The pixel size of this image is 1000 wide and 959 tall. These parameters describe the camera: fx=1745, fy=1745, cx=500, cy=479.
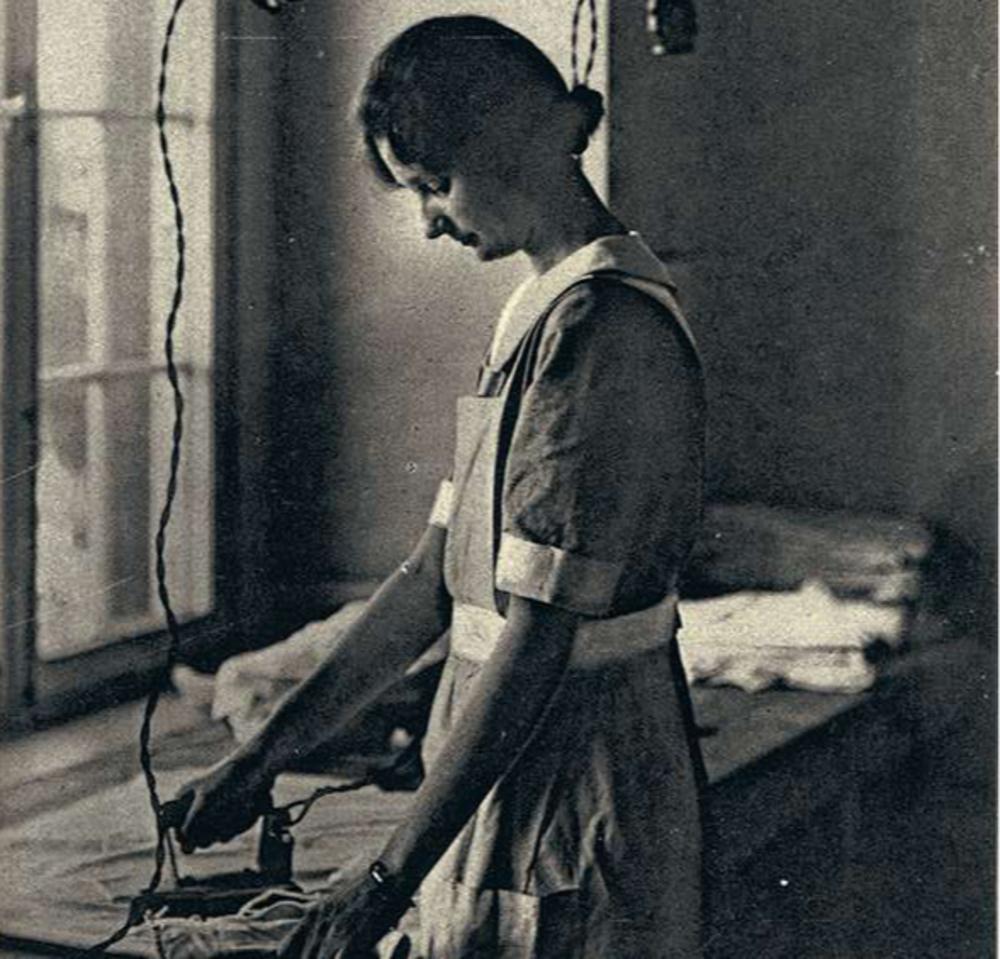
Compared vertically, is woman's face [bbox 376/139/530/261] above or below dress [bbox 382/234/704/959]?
above

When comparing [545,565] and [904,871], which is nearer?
[545,565]

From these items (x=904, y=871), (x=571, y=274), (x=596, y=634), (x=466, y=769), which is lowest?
(x=904, y=871)

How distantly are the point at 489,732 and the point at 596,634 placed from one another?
11cm

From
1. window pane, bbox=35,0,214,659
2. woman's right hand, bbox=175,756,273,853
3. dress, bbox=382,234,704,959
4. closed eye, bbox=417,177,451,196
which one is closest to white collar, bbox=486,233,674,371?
dress, bbox=382,234,704,959

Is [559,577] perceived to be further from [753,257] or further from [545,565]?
[753,257]

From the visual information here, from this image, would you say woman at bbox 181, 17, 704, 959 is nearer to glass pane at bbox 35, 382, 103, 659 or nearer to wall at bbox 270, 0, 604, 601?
wall at bbox 270, 0, 604, 601

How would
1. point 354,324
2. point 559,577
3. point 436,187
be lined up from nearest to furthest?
point 559,577
point 436,187
point 354,324

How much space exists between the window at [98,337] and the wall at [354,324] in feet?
0.26

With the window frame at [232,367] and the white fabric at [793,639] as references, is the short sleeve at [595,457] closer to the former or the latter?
the white fabric at [793,639]

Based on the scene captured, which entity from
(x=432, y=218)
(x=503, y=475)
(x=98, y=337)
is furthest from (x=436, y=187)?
(x=98, y=337)

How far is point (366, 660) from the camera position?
1.50 meters

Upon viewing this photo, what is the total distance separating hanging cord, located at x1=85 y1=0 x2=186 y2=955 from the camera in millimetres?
1558

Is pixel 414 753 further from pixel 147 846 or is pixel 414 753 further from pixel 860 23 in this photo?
pixel 860 23

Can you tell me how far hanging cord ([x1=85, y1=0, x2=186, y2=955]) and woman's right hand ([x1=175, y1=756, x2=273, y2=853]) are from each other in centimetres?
3
